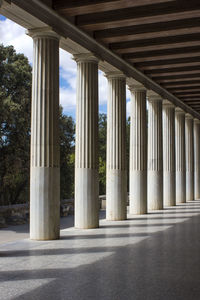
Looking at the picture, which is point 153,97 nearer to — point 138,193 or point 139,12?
point 138,193

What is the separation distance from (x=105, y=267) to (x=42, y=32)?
1649 cm

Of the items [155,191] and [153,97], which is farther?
[153,97]

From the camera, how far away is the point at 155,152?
172ft

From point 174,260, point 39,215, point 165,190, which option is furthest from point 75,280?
point 165,190

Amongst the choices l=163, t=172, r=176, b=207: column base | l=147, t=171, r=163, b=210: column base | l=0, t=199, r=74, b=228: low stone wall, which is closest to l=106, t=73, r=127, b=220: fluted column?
l=147, t=171, r=163, b=210: column base

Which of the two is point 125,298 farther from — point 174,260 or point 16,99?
point 16,99

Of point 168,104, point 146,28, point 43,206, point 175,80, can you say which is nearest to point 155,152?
point 175,80

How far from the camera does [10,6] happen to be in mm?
24359

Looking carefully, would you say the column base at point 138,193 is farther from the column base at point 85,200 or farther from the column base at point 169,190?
the column base at point 169,190

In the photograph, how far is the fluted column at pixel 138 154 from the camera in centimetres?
4600

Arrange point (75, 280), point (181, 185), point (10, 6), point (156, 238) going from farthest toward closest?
point (181, 185) → point (156, 238) → point (10, 6) → point (75, 280)

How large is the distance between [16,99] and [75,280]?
158 feet

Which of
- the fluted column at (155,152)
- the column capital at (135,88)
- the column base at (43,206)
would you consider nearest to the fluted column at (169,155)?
the fluted column at (155,152)

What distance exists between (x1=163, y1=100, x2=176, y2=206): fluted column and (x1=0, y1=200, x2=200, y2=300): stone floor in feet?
93.4
